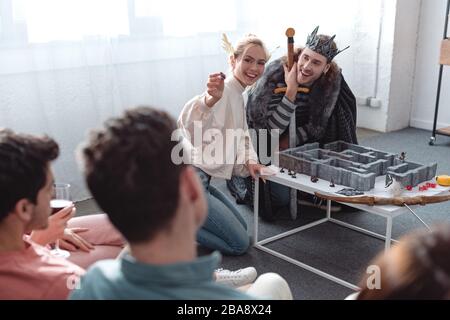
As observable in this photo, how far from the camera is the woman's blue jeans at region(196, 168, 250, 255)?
242cm

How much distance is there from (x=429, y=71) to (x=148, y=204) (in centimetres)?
417

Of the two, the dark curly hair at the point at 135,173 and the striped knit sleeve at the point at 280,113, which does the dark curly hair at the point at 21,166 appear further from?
the striped knit sleeve at the point at 280,113

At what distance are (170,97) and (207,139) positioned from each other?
44.1 inches

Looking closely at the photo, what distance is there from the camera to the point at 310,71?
268 centimetres

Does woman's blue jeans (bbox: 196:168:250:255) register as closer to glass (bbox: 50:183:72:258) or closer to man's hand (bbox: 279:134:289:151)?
man's hand (bbox: 279:134:289:151)

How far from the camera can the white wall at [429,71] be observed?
4.38 metres

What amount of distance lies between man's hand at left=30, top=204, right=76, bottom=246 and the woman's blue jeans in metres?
0.79

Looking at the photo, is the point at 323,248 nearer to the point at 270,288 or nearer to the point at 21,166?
the point at 270,288

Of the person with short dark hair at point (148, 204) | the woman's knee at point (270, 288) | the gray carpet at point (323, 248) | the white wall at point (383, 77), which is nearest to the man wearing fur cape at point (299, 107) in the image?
the gray carpet at point (323, 248)

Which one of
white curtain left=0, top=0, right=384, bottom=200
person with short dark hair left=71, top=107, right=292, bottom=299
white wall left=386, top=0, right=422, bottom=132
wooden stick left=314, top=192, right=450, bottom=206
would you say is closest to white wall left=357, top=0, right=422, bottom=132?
white wall left=386, top=0, right=422, bottom=132

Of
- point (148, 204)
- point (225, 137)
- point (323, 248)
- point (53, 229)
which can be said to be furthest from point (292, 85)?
point (148, 204)

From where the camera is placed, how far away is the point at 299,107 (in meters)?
2.84

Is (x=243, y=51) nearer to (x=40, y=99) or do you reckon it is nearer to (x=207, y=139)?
(x=207, y=139)
